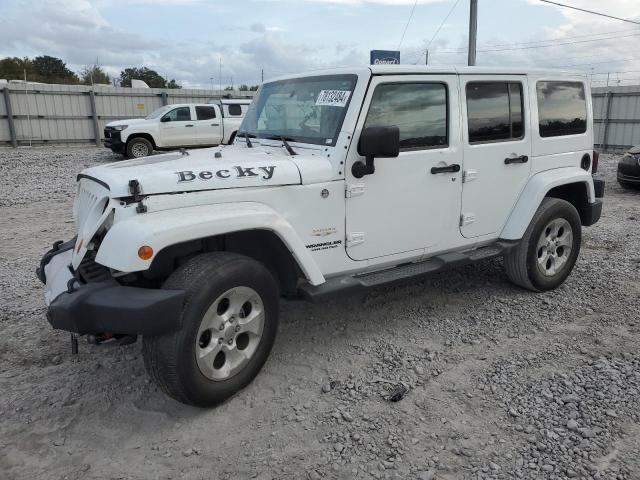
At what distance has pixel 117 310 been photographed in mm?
2771

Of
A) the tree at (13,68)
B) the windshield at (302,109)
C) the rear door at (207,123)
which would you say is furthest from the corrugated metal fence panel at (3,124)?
the tree at (13,68)

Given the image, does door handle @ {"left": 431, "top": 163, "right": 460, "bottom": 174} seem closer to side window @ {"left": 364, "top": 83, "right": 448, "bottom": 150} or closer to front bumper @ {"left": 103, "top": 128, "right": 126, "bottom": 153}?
side window @ {"left": 364, "top": 83, "right": 448, "bottom": 150}

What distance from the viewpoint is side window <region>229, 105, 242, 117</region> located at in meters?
18.2

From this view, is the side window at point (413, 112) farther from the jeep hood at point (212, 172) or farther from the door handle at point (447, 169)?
the jeep hood at point (212, 172)

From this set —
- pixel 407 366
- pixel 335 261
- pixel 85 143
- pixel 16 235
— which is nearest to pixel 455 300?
pixel 407 366

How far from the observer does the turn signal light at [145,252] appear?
2.76 m

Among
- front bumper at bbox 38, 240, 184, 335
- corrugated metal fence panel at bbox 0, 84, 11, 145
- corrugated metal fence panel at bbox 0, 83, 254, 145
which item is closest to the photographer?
front bumper at bbox 38, 240, 184, 335

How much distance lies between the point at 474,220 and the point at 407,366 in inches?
57.8

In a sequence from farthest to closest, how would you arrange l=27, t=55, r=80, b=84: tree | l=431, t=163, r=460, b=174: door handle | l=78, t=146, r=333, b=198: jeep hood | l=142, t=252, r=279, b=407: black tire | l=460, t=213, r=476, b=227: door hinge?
l=27, t=55, r=80, b=84: tree
l=460, t=213, r=476, b=227: door hinge
l=431, t=163, r=460, b=174: door handle
l=78, t=146, r=333, b=198: jeep hood
l=142, t=252, r=279, b=407: black tire

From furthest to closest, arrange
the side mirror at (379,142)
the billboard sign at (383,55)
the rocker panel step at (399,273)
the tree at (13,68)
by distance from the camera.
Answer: the tree at (13,68) < the billboard sign at (383,55) < the rocker panel step at (399,273) < the side mirror at (379,142)

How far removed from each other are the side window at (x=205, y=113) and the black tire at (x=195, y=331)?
15.4 meters

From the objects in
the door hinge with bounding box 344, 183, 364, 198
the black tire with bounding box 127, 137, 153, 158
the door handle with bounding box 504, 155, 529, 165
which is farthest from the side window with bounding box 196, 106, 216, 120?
the door hinge with bounding box 344, 183, 364, 198

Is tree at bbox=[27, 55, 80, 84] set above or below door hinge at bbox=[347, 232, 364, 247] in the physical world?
above

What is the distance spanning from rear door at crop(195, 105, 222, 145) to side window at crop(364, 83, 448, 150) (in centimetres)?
1445
